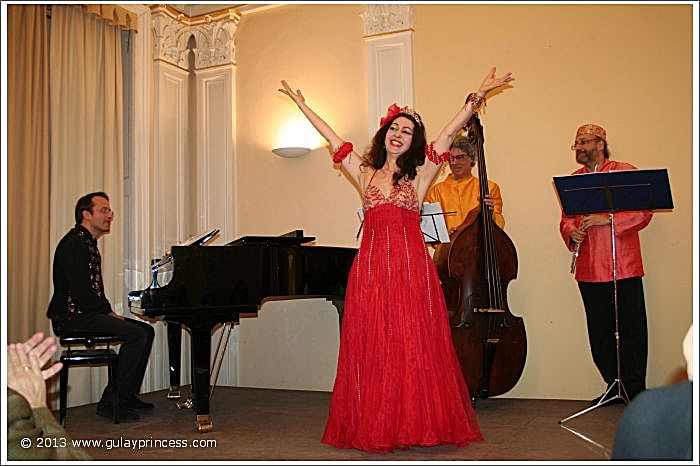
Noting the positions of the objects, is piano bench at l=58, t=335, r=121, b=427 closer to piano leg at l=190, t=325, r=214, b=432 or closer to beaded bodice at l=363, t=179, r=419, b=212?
piano leg at l=190, t=325, r=214, b=432

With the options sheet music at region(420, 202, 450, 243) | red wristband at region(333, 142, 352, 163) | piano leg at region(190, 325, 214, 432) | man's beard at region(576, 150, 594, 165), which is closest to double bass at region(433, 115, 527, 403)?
sheet music at region(420, 202, 450, 243)

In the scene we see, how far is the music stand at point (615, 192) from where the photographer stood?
374 cm

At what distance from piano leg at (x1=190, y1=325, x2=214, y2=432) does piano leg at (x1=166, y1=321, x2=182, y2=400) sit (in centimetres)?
116

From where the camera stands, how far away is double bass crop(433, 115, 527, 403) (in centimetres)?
429

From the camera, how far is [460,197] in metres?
4.89

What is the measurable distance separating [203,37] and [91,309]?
2723 millimetres

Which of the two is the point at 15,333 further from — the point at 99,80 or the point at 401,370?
the point at 401,370

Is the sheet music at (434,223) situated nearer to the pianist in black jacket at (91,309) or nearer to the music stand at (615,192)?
the music stand at (615,192)

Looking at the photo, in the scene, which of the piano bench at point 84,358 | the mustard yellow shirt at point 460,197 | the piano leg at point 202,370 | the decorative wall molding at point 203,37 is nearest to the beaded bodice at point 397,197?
the piano leg at point 202,370

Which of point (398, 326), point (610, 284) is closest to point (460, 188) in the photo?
point (610, 284)

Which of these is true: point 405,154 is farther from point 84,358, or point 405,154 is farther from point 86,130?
point 86,130

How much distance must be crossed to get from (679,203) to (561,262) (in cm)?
82

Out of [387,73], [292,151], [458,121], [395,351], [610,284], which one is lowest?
[395,351]

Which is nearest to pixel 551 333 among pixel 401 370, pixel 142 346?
pixel 401 370
